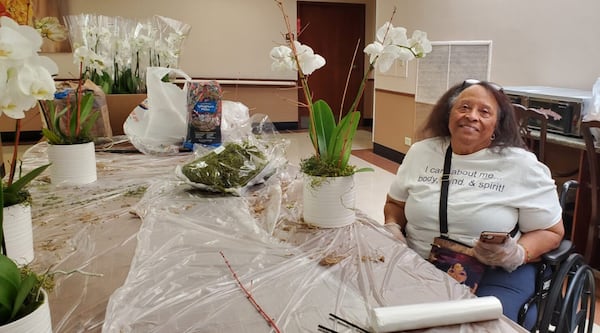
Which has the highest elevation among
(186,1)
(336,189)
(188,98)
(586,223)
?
(186,1)

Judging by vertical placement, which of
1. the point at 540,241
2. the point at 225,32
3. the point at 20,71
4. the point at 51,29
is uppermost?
the point at 225,32

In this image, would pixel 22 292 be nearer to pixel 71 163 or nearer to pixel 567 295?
pixel 71 163

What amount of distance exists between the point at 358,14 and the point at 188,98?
668cm

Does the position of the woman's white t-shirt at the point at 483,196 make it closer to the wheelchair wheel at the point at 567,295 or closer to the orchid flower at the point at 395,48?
the wheelchair wheel at the point at 567,295

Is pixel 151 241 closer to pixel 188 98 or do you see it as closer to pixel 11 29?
pixel 11 29

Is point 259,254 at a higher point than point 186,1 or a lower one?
lower

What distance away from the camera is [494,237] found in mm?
1393

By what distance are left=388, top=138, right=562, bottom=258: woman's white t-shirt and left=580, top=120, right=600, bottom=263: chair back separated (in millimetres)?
1175

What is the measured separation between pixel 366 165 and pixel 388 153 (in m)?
0.58

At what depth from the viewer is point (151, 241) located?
1.21 m

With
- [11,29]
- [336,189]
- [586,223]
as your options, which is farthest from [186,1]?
[11,29]

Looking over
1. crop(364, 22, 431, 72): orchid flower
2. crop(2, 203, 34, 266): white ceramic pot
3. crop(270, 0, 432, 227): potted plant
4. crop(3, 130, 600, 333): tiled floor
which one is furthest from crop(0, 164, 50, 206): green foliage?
crop(3, 130, 600, 333): tiled floor

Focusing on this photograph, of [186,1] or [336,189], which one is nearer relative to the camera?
[336,189]

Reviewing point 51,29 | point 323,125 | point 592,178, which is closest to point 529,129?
point 592,178
